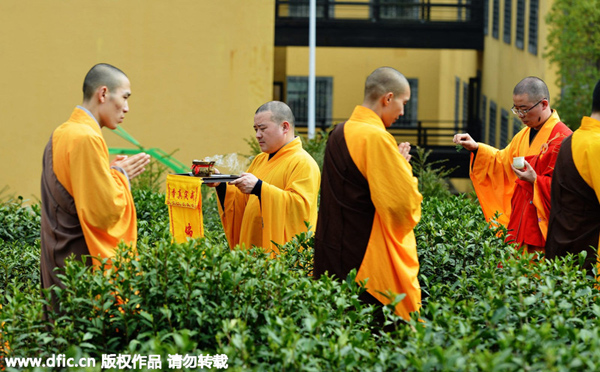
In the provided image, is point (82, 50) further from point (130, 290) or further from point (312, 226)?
point (130, 290)

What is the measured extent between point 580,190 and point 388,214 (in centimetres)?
143

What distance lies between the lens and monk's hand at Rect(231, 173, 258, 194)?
17.3 ft

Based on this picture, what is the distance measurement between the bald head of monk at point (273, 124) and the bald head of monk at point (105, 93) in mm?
1131

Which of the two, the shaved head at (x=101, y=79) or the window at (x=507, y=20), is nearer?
the shaved head at (x=101, y=79)

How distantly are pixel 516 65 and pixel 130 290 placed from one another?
580 inches

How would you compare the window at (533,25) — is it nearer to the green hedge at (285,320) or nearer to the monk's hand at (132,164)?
the monk's hand at (132,164)

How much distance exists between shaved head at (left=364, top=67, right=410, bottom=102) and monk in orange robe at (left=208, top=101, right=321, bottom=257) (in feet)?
3.64

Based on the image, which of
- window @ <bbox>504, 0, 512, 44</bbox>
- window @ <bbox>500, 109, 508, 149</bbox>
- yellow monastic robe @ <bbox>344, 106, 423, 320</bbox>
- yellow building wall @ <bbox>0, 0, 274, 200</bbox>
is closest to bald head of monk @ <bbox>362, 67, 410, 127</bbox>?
yellow monastic robe @ <bbox>344, 106, 423, 320</bbox>

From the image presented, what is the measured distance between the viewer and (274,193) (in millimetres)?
5414

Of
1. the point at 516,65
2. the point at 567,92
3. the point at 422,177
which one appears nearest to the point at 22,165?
the point at 422,177

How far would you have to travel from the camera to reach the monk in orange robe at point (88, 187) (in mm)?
4406

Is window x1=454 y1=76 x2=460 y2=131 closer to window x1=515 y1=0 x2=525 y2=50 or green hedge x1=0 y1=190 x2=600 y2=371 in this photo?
window x1=515 y1=0 x2=525 y2=50

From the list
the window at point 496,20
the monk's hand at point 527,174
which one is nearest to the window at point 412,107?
the window at point 496,20

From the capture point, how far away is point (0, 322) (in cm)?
350
